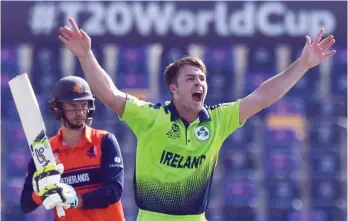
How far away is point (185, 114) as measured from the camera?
23.6 ft

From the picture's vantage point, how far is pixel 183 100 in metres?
7.14

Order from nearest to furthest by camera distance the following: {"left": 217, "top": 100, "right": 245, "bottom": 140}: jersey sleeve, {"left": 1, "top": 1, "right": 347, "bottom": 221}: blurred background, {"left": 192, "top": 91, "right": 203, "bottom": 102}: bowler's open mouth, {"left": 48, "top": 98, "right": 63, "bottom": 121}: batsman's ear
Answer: {"left": 192, "top": 91, "right": 203, "bottom": 102}: bowler's open mouth, {"left": 217, "top": 100, "right": 245, "bottom": 140}: jersey sleeve, {"left": 48, "top": 98, "right": 63, "bottom": 121}: batsman's ear, {"left": 1, "top": 1, "right": 347, "bottom": 221}: blurred background

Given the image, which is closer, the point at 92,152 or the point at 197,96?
the point at 197,96

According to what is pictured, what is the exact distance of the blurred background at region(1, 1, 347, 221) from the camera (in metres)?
11.5

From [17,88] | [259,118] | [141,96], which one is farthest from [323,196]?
[17,88]

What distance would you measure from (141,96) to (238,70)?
866 millimetres

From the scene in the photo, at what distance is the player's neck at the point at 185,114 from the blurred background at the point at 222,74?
426 centimetres

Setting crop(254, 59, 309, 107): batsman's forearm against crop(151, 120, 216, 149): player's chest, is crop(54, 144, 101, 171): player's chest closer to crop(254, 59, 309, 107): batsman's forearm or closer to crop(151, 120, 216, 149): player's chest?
crop(151, 120, 216, 149): player's chest

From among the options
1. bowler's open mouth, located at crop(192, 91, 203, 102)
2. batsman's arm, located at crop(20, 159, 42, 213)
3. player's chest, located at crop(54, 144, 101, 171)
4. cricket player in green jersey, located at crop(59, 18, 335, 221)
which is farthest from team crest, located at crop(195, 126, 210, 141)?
batsman's arm, located at crop(20, 159, 42, 213)

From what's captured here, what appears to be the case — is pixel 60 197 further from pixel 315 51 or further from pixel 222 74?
A: pixel 222 74

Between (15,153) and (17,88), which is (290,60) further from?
(17,88)

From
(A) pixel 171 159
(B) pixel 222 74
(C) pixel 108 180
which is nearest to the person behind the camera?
(A) pixel 171 159

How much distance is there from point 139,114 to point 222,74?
4448 millimetres

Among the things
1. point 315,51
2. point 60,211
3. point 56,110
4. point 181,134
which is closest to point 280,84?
point 315,51
